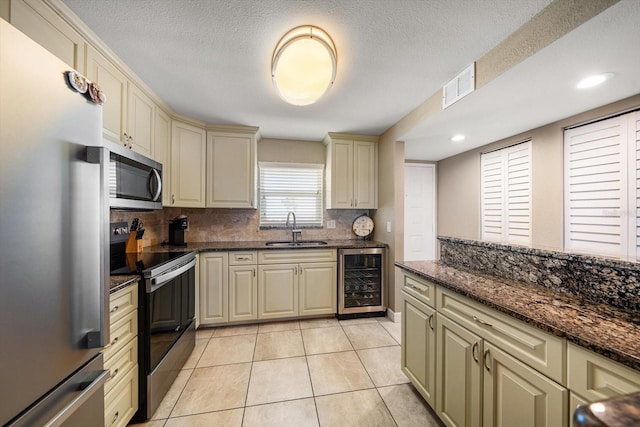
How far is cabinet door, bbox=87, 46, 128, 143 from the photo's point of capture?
1589 millimetres

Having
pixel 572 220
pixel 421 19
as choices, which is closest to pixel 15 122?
pixel 421 19

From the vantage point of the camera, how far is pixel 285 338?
2.63 metres

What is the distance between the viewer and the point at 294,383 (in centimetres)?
193

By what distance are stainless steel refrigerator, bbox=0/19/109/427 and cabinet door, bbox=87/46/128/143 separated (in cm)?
105

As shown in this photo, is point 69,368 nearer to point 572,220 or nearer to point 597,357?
point 597,357

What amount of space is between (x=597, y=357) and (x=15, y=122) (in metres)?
1.82

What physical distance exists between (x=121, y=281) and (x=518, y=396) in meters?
2.02

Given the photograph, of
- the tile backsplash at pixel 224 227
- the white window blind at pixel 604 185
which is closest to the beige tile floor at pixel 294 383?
the tile backsplash at pixel 224 227

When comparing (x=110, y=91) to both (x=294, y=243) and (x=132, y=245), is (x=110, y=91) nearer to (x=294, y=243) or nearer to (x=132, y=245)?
(x=132, y=245)

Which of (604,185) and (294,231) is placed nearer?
(604,185)

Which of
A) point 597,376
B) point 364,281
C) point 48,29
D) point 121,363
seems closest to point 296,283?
point 364,281

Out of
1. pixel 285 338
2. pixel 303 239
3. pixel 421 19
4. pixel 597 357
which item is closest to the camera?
pixel 597 357

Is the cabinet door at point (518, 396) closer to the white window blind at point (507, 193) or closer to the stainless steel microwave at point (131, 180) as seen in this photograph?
the white window blind at point (507, 193)

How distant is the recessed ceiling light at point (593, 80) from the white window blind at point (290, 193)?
2.68 meters
